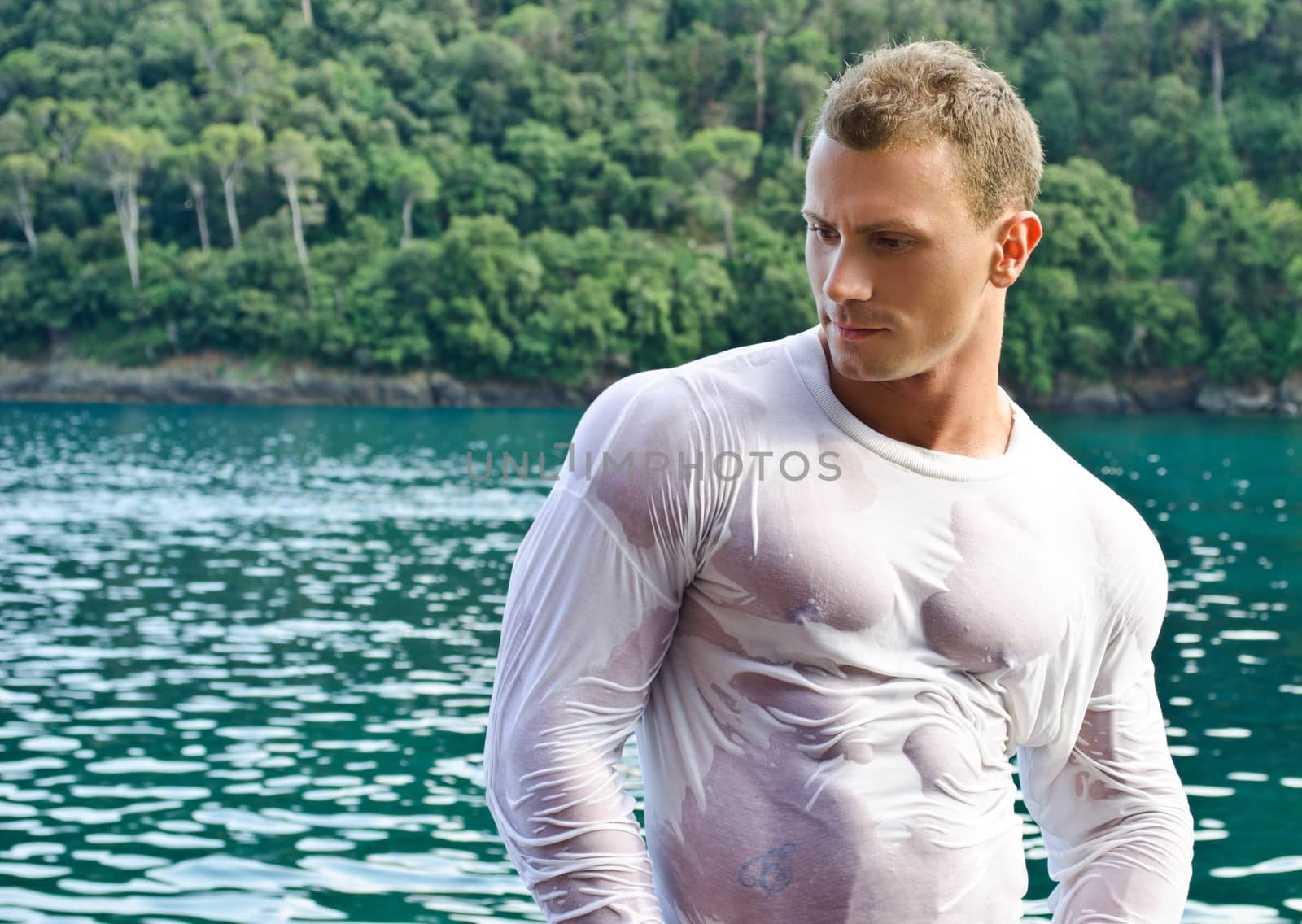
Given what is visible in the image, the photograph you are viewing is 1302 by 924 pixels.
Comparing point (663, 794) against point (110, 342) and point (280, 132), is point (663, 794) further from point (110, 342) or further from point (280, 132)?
point (280, 132)

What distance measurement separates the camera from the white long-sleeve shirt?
175 centimetres

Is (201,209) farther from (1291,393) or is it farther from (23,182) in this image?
(1291,393)

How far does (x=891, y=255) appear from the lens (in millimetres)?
1857

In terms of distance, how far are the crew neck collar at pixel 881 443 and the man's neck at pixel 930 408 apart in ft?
0.05

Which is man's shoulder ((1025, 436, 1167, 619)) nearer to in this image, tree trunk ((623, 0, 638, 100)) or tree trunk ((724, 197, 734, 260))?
tree trunk ((724, 197, 734, 260))

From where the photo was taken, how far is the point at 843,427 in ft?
6.29

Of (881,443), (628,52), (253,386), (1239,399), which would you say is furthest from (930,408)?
(628,52)

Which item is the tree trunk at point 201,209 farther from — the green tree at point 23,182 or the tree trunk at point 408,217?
the tree trunk at point 408,217

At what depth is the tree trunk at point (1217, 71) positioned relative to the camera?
90.6 meters

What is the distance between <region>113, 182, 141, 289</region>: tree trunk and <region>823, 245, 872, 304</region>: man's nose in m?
89.3

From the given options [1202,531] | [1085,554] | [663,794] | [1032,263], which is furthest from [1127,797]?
Answer: [1032,263]

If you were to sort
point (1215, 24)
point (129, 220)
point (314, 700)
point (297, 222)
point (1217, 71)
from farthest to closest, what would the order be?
point (1215, 24) → point (1217, 71) → point (129, 220) → point (297, 222) → point (314, 700)

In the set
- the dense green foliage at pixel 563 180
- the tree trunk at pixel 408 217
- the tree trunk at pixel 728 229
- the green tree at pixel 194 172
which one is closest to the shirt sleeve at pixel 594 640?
the dense green foliage at pixel 563 180

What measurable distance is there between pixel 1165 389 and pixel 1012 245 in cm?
7855
